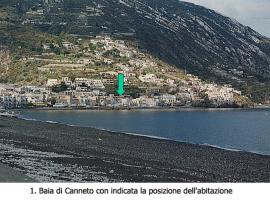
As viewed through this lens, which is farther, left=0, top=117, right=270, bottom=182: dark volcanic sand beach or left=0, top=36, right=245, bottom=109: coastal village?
left=0, top=36, right=245, bottom=109: coastal village

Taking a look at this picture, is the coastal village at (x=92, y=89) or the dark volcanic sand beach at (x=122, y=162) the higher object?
the coastal village at (x=92, y=89)

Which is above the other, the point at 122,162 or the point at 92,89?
the point at 92,89

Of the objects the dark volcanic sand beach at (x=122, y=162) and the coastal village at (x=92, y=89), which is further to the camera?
the coastal village at (x=92, y=89)

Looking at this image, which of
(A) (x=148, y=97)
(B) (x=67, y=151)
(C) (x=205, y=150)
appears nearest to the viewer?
(B) (x=67, y=151)

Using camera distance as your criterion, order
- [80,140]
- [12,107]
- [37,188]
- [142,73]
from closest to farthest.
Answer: [37,188] < [80,140] < [12,107] < [142,73]

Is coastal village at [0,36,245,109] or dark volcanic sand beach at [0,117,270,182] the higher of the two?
coastal village at [0,36,245,109]

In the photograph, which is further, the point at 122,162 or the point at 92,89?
the point at 92,89

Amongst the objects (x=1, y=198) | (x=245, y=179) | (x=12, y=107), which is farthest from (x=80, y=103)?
(x=1, y=198)

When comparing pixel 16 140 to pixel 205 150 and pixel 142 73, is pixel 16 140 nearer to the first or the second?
pixel 205 150
